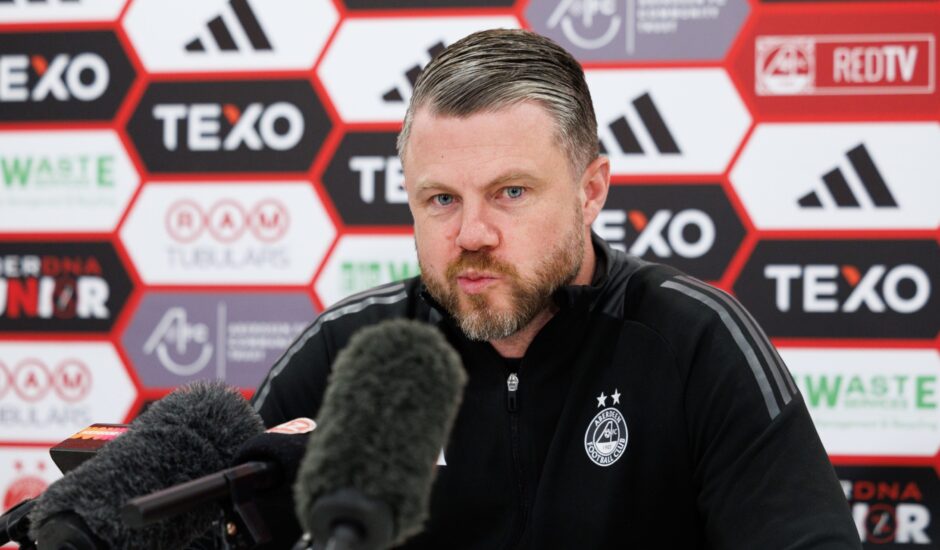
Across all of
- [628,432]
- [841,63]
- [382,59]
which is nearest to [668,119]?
[841,63]

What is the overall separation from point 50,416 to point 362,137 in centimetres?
95

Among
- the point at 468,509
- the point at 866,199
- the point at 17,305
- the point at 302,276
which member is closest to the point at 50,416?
the point at 17,305

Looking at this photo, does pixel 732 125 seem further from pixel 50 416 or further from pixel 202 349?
pixel 50 416

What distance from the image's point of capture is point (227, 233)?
6.84 feet

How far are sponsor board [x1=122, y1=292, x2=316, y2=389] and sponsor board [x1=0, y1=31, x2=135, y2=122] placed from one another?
0.47 meters

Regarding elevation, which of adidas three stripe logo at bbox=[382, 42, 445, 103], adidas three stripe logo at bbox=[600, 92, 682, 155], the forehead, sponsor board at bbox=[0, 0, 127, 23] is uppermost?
sponsor board at bbox=[0, 0, 127, 23]

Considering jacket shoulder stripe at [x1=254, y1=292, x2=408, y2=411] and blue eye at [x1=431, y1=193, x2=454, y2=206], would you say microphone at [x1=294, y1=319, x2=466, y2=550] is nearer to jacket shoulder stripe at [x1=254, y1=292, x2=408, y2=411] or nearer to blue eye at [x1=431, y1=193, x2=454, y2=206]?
blue eye at [x1=431, y1=193, x2=454, y2=206]

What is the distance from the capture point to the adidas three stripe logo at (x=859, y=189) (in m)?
1.90

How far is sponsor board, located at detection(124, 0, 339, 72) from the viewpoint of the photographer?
2074mm

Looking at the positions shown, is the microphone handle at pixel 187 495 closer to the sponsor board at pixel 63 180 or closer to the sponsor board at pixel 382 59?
the sponsor board at pixel 382 59

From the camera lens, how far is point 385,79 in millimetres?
2047

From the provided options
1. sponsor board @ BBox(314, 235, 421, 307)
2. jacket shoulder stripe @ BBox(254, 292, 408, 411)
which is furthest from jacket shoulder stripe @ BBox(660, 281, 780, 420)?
sponsor board @ BBox(314, 235, 421, 307)

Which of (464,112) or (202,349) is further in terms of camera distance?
(202,349)

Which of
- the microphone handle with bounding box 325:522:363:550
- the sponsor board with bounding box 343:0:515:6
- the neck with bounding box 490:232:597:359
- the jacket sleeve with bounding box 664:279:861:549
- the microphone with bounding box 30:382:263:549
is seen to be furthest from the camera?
the sponsor board with bounding box 343:0:515:6
